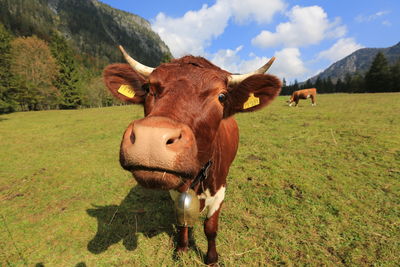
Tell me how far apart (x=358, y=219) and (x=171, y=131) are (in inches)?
153

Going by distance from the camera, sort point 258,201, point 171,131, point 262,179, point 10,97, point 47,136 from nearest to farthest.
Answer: point 171,131
point 258,201
point 262,179
point 47,136
point 10,97

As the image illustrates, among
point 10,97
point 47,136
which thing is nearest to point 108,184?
point 47,136

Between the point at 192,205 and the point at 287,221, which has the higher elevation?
the point at 192,205

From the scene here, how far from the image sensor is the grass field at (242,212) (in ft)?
9.31

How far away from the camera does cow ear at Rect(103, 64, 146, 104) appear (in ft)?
7.79

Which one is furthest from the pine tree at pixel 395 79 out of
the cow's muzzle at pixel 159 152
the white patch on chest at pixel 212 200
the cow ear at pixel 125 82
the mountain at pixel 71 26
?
the mountain at pixel 71 26

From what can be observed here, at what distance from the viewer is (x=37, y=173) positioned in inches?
234

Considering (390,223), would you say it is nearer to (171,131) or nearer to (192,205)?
(192,205)

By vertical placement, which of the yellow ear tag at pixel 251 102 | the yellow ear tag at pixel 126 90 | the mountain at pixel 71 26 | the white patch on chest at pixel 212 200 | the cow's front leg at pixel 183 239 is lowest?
the cow's front leg at pixel 183 239

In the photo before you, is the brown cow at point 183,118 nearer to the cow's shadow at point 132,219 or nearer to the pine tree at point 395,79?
the cow's shadow at point 132,219

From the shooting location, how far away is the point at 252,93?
2.15 m

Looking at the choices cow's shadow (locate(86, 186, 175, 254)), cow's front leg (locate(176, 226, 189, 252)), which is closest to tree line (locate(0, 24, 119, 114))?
cow's shadow (locate(86, 186, 175, 254))

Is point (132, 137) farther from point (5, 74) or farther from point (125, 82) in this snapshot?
point (5, 74)

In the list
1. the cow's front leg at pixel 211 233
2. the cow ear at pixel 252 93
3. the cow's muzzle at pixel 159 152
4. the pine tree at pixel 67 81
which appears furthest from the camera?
the pine tree at pixel 67 81
